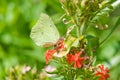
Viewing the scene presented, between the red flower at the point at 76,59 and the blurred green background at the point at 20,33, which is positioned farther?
the blurred green background at the point at 20,33

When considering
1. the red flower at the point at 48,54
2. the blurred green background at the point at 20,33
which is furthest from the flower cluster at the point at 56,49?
the blurred green background at the point at 20,33

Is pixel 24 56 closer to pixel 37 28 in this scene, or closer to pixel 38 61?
pixel 38 61

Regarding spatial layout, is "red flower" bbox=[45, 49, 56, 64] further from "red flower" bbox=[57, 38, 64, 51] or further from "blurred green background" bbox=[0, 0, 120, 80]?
"blurred green background" bbox=[0, 0, 120, 80]

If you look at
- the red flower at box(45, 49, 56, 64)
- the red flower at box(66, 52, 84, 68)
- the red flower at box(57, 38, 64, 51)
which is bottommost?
the red flower at box(66, 52, 84, 68)

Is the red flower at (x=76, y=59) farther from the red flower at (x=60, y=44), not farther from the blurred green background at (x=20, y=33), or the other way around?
the blurred green background at (x=20, y=33)

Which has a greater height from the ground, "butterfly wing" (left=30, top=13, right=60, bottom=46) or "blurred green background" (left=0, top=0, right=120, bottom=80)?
"blurred green background" (left=0, top=0, right=120, bottom=80)

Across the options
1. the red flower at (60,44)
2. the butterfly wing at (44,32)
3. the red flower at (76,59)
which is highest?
the butterfly wing at (44,32)

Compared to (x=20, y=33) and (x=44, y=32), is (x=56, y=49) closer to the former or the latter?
(x=44, y=32)

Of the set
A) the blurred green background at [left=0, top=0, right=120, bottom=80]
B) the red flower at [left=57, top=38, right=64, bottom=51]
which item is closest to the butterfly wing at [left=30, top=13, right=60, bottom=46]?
the red flower at [left=57, top=38, right=64, bottom=51]

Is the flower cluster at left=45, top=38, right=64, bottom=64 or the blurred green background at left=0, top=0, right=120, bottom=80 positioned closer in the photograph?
the flower cluster at left=45, top=38, right=64, bottom=64
